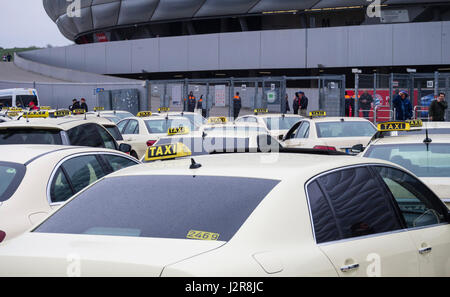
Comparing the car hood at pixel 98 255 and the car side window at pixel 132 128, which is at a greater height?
the car side window at pixel 132 128

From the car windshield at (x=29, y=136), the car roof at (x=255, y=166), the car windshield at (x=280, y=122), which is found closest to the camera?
the car roof at (x=255, y=166)

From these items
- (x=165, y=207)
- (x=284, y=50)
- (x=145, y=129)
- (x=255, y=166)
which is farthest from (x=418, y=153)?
(x=284, y=50)

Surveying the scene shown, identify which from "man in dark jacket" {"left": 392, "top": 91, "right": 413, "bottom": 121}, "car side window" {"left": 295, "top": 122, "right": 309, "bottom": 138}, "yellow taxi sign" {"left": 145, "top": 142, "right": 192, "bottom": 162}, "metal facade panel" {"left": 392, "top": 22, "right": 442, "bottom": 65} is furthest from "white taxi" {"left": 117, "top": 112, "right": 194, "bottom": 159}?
"metal facade panel" {"left": 392, "top": 22, "right": 442, "bottom": 65}

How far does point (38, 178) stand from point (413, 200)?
9.88ft

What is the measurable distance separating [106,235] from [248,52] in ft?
132

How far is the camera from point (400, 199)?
4.72 metres

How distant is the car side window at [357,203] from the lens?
3.74 m

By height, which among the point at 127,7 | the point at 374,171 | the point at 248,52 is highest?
the point at 127,7

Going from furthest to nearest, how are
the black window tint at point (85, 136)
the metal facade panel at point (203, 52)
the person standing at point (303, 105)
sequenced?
the metal facade panel at point (203, 52) < the person standing at point (303, 105) < the black window tint at point (85, 136)

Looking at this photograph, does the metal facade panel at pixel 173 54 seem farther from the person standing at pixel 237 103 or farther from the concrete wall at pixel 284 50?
the person standing at pixel 237 103

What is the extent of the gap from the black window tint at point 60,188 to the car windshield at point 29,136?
8.22 ft

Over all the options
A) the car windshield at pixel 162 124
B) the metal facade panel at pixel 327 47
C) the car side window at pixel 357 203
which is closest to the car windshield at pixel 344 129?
the car windshield at pixel 162 124

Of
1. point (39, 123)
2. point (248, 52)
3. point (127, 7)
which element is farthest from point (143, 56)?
point (39, 123)
